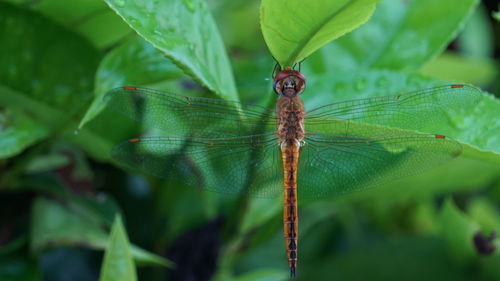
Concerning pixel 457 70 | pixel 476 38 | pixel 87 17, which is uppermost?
pixel 476 38

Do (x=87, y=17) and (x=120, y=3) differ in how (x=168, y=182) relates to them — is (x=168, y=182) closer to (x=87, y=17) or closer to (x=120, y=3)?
(x=87, y=17)

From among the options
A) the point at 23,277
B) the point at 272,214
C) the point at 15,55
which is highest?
the point at 15,55

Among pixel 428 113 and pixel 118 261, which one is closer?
pixel 118 261

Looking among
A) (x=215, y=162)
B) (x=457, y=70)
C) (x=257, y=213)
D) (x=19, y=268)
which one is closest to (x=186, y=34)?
(x=215, y=162)

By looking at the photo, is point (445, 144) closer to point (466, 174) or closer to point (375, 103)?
point (375, 103)

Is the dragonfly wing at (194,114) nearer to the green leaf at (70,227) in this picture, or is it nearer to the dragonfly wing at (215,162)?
the dragonfly wing at (215,162)

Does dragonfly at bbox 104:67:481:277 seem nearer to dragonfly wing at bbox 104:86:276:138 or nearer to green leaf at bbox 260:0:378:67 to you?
dragonfly wing at bbox 104:86:276:138

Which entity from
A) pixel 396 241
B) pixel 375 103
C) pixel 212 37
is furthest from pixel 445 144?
pixel 396 241
